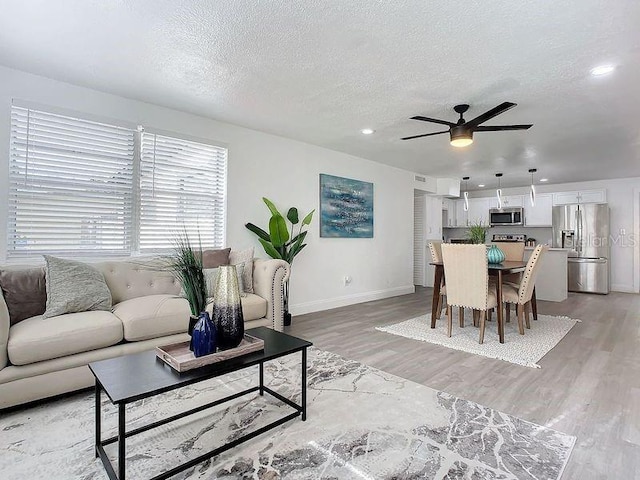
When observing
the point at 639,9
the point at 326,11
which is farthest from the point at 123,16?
the point at 639,9

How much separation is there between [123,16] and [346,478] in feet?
9.43

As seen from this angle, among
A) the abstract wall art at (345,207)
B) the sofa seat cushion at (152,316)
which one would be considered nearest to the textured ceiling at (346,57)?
the abstract wall art at (345,207)

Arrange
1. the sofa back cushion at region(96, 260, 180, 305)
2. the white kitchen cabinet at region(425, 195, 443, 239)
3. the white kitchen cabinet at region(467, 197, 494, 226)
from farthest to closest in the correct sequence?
the white kitchen cabinet at region(467, 197, 494, 226) → the white kitchen cabinet at region(425, 195, 443, 239) → the sofa back cushion at region(96, 260, 180, 305)

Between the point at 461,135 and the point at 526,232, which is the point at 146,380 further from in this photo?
the point at 526,232

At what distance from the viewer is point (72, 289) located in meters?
2.53

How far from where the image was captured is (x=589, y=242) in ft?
22.8

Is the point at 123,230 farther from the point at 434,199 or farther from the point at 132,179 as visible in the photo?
the point at 434,199

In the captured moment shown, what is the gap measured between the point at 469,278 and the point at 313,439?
2.50 m

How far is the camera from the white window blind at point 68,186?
2855mm

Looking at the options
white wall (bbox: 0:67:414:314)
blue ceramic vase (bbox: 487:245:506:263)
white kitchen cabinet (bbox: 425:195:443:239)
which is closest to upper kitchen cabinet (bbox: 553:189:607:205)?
white kitchen cabinet (bbox: 425:195:443:239)

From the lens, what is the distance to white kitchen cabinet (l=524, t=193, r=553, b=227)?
25.6ft

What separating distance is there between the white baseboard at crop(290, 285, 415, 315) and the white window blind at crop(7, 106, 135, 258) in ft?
7.70

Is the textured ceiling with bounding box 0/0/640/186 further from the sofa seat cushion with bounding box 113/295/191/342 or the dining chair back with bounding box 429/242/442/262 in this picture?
the sofa seat cushion with bounding box 113/295/191/342

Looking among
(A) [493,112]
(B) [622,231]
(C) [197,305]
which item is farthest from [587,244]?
(C) [197,305]
